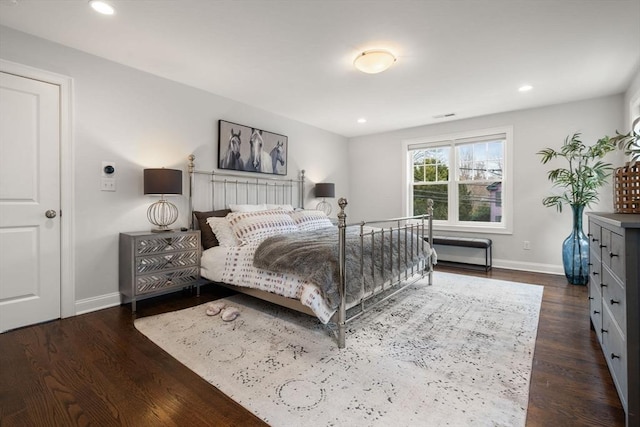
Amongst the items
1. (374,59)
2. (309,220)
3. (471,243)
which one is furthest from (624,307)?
(471,243)

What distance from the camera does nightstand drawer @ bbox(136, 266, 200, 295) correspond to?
284 centimetres

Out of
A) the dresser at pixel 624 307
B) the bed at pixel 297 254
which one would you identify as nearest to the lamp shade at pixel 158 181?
the bed at pixel 297 254

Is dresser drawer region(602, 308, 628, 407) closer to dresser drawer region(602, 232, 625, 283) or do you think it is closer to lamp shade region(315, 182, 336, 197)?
dresser drawer region(602, 232, 625, 283)

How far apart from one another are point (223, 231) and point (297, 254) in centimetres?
132

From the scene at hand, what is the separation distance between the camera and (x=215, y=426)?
1354mm

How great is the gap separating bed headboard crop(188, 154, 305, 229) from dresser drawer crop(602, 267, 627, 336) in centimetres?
371

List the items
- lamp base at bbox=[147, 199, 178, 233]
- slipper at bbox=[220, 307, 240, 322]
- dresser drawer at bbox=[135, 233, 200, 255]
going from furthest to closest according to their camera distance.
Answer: lamp base at bbox=[147, 199, 178, 233] → dresser drawer at bbox=[135, 233, 200, 255] → slipper at bbox=[220, 307, 240, 322]

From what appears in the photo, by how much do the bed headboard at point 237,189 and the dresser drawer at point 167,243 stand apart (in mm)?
396

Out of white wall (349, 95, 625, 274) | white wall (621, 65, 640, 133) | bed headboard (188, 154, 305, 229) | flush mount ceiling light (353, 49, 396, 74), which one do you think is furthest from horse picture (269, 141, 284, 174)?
white wall (621, 65, 640, 133)

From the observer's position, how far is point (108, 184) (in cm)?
293

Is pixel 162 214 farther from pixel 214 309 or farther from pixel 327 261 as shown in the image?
A: pixel 327 261

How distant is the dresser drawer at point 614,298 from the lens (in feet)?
4.39

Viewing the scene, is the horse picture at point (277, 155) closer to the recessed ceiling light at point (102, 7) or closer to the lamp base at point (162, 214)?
the lamp base at point (162, 214)

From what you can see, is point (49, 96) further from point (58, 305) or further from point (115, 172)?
point (58, 305)
